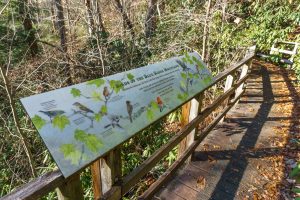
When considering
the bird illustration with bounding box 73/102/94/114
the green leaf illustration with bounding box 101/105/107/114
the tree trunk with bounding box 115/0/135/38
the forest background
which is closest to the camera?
the bird illustration with bounding box 73/102/94/114

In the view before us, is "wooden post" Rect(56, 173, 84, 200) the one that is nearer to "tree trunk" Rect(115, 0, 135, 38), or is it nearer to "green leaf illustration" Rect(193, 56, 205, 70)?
"green leaf illustration" Rect(193, 56, 205, 70)

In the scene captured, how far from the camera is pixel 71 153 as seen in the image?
1.62 meters

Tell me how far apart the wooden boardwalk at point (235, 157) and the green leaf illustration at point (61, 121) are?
1912 millimetres

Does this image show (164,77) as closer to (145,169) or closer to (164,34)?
(145,169)

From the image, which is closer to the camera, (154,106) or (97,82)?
(97,82)

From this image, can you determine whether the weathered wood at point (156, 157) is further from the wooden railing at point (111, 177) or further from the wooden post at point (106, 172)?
the wooden post at point (106, 172)

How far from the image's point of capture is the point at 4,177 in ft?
17.3

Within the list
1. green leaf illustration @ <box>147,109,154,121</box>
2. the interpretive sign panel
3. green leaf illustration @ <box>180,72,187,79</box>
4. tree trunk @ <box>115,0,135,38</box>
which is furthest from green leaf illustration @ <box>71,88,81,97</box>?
tree trunk @ <box>115,0,135,38</box>

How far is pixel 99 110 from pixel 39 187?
2.16 feet

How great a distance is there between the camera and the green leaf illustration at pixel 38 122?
60.4 inches

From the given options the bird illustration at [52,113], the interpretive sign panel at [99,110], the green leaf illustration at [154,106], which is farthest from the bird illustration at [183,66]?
the bird illustration at [52,113]

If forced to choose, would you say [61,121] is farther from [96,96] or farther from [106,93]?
[106,93]

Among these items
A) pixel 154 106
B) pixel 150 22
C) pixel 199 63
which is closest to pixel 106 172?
pixel 154 106

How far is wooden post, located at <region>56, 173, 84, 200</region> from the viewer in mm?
1660
